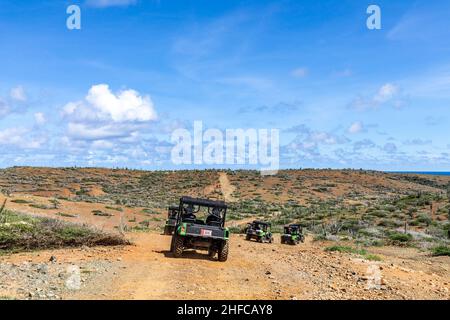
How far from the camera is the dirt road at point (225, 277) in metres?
9.31

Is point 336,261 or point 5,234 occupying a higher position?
point 5,234

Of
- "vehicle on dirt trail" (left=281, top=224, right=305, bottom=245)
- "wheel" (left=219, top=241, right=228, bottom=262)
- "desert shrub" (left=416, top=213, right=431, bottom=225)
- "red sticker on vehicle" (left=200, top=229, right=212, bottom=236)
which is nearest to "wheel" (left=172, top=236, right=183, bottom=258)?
"red sticker on vehicle" (left=200, top=229, right=212, bottom=236)

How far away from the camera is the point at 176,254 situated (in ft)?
47.7

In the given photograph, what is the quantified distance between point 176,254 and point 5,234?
5514 mm

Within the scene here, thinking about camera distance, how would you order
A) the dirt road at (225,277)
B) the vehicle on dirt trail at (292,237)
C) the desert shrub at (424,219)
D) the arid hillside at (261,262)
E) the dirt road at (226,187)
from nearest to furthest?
the dirt road at (225,277) < the arid hillside at (261,262) < the vehicle on dirt trail at (292,237) < the desert shrub at (424,219) < the dirt road at (226,187)

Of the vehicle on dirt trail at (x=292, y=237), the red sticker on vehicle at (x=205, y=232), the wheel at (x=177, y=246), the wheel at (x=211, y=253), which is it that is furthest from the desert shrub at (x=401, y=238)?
the wheel at (x=177, y=246)

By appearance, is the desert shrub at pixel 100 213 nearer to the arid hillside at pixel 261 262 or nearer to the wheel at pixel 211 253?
the arid hillside at pixel 261 262

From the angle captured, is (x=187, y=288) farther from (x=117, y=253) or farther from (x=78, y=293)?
(x=117, y=253)

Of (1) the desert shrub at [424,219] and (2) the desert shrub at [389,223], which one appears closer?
(2) the desert shrub at [389,223]

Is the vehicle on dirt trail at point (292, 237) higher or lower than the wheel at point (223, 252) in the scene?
lower

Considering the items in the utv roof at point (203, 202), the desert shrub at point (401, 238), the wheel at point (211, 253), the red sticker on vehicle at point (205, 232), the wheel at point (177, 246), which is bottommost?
the desert shrub at point (401, 238)

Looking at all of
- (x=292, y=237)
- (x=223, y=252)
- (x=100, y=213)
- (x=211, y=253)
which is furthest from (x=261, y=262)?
(x=100, y=213)

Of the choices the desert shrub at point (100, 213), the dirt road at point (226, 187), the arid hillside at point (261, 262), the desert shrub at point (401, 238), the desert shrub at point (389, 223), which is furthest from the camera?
the dirt road at point (226, 187)
